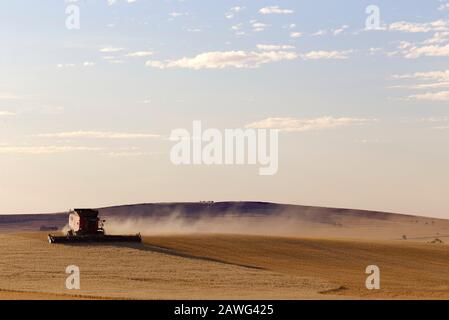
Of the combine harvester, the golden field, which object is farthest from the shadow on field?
the combine harvester

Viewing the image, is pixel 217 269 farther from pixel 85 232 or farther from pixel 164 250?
pixel 85 232

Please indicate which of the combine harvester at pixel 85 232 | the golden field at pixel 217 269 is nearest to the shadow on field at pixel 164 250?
the golden field at pixel 217 269

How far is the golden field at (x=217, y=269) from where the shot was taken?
162ft

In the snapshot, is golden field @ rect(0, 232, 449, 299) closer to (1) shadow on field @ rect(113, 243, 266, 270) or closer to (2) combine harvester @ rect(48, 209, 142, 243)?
(1) shadow on field @ rect(113, 243, 266, 270)

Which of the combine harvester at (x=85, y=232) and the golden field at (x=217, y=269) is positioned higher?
the combine harvester at (x=85, y=232)

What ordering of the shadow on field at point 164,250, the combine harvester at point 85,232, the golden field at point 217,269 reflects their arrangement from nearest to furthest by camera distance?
the golden field at point 217,269 < the shadow on field at point 164,250 < the combine harvester at point 85,232

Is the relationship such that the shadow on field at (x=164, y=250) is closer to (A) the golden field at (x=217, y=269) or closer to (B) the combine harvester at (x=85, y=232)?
(A) the golden field at (x=217, y=269)

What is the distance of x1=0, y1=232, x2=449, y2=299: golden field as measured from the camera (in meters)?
49.2

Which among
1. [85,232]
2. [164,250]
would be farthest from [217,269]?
[85,232]

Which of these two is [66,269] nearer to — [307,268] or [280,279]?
[280,279]

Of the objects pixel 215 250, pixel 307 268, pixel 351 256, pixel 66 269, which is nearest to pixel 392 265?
pixel 351 256

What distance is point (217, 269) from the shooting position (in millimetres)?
63281
